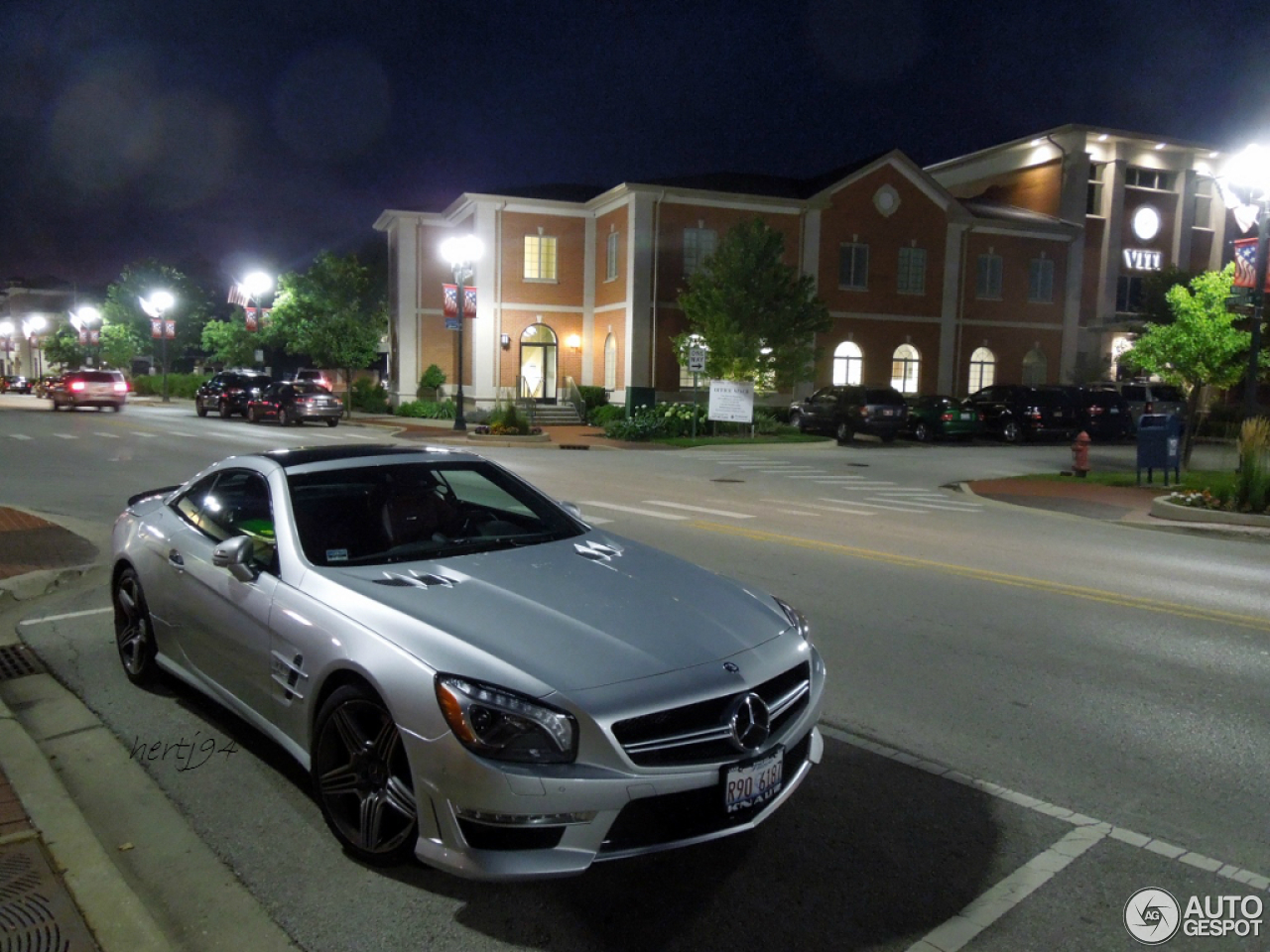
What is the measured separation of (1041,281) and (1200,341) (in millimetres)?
21859

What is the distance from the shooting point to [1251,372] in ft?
54.5

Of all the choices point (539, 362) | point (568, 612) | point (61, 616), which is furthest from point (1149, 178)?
point (568, 612)

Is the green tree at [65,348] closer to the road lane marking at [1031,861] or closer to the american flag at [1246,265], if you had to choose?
the american flag at [1246,265]

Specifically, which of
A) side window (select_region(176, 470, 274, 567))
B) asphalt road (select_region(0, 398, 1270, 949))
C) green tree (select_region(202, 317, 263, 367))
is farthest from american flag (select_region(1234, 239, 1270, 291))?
green tree (select_region(202, 317, 263, 367))

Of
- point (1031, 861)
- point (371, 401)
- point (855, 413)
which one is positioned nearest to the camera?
point (1031, 861)

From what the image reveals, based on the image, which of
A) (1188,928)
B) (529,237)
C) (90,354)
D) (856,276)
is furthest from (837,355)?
(90,354)

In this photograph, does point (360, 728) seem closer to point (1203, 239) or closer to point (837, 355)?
point (837, 355)

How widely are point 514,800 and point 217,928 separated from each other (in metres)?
1.19

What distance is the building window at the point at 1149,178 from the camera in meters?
46.4

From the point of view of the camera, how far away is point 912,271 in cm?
3953

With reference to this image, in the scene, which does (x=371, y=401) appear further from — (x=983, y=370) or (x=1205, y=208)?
(x=1205, y=208)

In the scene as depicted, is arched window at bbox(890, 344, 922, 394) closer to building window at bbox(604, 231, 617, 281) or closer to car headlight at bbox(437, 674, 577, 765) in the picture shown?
building window at bbox(604, 231, 617, 281)

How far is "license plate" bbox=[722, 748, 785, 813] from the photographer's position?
3430mm

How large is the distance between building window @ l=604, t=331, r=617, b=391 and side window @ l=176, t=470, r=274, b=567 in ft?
104
